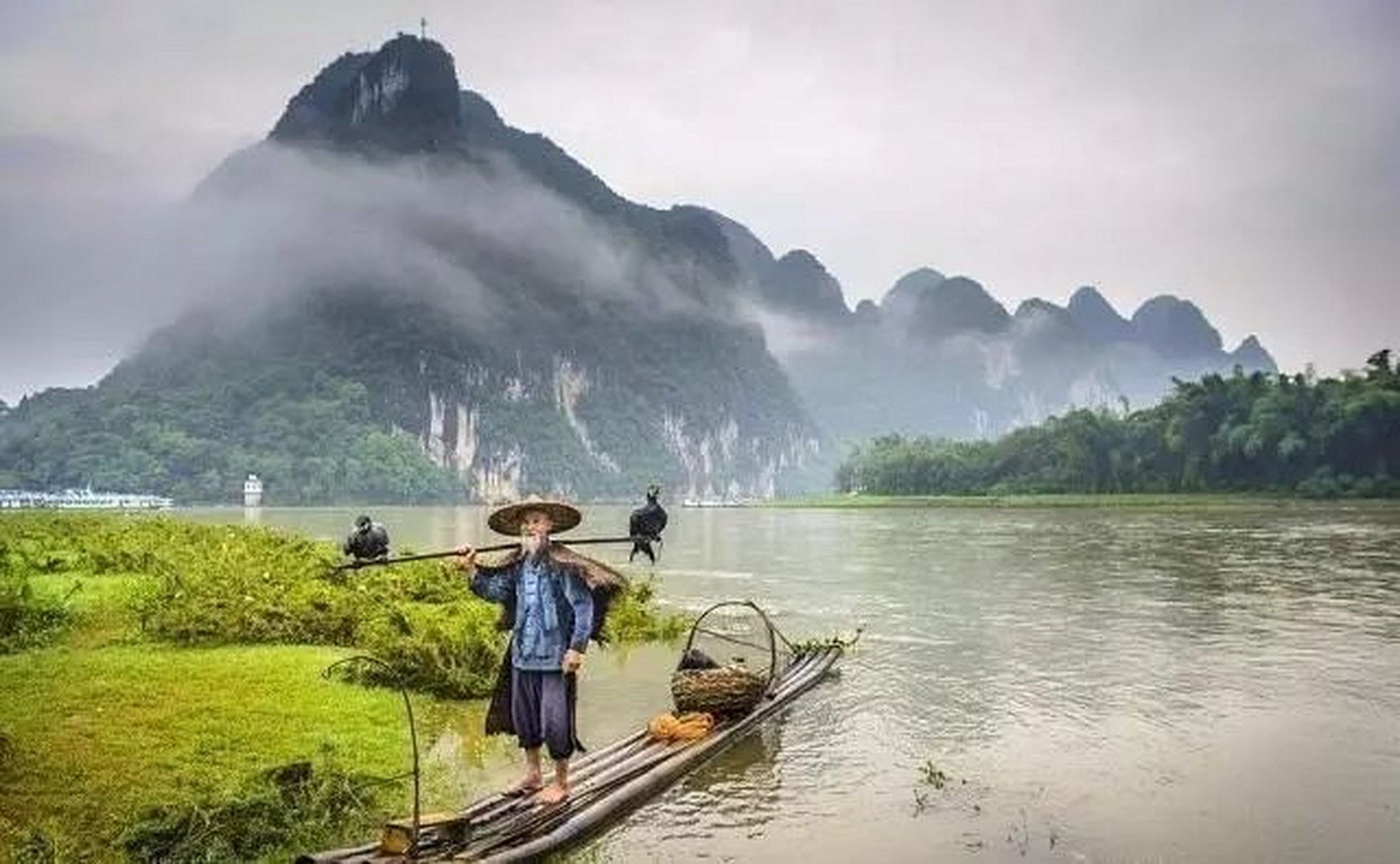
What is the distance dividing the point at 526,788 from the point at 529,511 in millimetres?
1701

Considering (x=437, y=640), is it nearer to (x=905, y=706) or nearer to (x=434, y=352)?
(x=905, y=706)

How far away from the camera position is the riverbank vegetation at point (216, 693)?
6125mm

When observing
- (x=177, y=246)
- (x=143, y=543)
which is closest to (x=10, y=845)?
(x=143, y=543)

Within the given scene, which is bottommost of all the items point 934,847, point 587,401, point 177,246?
point 934,847

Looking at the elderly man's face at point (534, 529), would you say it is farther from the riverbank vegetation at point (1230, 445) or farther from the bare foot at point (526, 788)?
the riverbank vegetation at point (1230, 445)

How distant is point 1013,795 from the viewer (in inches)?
313

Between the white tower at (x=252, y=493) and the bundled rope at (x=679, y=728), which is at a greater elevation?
the white tower at (x=252, y=493)

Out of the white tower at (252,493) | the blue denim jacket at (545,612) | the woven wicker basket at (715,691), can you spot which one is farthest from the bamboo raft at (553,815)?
the white tower at (252,493)

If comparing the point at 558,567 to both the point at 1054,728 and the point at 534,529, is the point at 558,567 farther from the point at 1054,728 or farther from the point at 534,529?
the point at 1054,728

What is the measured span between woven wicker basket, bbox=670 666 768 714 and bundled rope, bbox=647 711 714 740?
1.22 ft

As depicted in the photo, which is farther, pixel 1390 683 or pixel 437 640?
pixel 1390 683

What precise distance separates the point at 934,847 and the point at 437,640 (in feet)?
19.3

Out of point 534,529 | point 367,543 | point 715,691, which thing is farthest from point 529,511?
point 715,691

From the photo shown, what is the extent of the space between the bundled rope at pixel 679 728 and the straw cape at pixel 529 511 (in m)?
2.40
